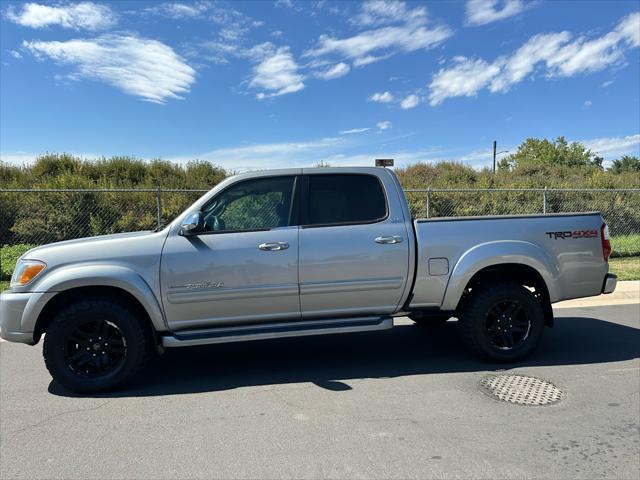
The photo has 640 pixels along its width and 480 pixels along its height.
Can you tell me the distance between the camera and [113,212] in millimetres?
13180

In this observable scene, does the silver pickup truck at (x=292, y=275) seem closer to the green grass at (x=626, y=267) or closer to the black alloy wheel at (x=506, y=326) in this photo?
the black alloy wheel at (x=506, y=326)

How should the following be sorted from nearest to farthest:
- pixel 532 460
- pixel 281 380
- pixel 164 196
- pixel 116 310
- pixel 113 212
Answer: pixel 532 460 → pixel 116 310 → pixel 281 380 → pixel 113 212 → pixel 164 196

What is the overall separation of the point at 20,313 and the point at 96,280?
72 cm

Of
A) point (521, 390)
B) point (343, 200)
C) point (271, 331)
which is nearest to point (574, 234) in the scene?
point (521, 390)

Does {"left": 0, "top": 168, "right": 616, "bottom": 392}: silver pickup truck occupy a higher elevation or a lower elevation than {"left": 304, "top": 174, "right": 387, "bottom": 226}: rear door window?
lower

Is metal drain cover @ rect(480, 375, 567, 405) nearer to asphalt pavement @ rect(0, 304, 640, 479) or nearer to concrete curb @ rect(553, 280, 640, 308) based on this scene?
asphalt pavement @ rect(0, 304, 640, 479)

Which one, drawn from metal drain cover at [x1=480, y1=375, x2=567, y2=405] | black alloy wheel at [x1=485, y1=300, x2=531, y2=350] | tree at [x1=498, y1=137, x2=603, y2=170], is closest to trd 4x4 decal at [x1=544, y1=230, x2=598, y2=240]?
black alloy wheel at [x1=485, y1=300, x2=531, y2=350]

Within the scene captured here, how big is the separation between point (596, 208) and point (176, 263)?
1592 cm

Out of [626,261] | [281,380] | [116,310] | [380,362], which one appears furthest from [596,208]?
[116,310]

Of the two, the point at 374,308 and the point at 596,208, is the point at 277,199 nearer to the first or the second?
the point at 374,308

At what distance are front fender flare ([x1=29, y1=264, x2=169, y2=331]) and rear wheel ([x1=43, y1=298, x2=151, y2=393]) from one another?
18 centimetres

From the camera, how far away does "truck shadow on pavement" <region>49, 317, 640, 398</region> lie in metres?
4.39

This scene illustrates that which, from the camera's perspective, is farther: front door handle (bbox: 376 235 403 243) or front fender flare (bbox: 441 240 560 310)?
front fender flare (bbox: 441 240 560 310)

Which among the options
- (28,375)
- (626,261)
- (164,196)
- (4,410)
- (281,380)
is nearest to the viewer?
(4,410)
